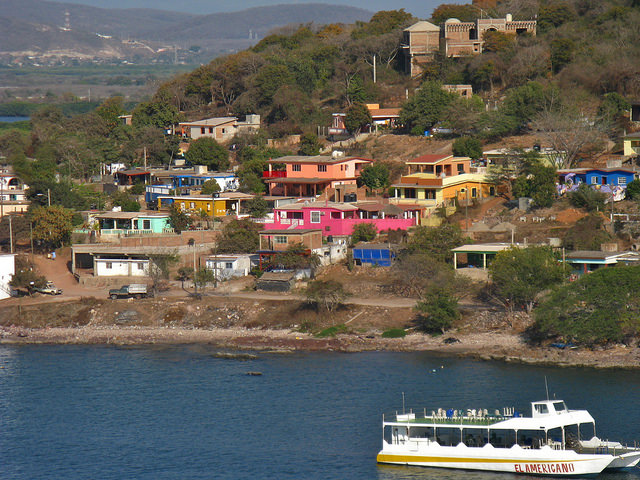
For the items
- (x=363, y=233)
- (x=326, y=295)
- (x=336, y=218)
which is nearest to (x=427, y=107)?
(x=336, y=218)

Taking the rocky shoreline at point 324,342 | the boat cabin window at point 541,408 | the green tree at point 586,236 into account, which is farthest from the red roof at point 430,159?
the boat cabin window at point 541,408

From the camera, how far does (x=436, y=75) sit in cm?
7725

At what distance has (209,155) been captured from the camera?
6819 cm

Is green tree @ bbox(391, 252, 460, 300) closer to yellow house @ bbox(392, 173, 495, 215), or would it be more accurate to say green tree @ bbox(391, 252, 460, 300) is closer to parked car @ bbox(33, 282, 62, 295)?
yellow house @ bbox(392, 173, 495, 215)

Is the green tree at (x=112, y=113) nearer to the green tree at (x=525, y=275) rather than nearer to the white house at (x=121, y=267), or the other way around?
the white house at (x=121, y=267)

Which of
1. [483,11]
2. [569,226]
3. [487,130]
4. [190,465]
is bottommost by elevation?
[190,465]

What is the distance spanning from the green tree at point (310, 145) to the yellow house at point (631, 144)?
18760 millimetres

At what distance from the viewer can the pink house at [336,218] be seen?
53.8 m

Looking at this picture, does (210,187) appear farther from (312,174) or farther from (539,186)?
(539,186)

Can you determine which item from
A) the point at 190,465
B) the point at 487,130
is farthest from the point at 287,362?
the point at 487,130

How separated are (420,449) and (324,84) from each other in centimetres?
5576

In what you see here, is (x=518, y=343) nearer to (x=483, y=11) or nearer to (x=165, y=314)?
(x=165, y=314)

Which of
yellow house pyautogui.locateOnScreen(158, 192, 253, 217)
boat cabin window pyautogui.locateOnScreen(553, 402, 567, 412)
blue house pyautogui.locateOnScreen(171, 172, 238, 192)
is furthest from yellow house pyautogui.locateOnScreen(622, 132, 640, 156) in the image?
boat cabin window pyautogui.locateOnScreen(553, 402, 567, 412)

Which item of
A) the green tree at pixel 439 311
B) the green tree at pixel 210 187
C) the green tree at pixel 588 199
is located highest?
the green tree at pixel 210 187
